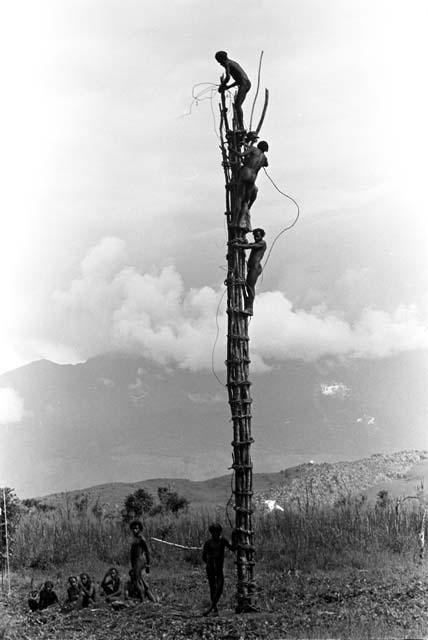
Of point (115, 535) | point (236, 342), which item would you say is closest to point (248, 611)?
point (236, 342)

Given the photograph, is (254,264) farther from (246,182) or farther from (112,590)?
(112,590)

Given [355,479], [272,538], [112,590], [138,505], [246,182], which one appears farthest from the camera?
[355,479]

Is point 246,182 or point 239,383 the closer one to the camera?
point 239,383

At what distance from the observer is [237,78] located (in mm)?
10641

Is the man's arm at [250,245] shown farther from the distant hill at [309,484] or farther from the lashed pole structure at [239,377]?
the distant hill at [309,484]

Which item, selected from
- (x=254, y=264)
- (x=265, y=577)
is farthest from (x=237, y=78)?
(x=265, y=577)

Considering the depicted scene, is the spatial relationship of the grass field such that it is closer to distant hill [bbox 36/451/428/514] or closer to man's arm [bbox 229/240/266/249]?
man's arm [bbox 229/240/266/249]

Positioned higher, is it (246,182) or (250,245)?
(246,182)

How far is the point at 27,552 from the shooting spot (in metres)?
16.8

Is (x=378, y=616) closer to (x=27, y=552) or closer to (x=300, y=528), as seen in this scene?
(x=300, y=528)

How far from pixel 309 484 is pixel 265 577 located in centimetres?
1917

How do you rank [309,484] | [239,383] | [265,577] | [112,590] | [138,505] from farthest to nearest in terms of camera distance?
[309,484]
[138,505]
[265,577]
[112,590]
[239,383]

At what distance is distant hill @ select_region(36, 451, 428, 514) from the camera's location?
3103 cm

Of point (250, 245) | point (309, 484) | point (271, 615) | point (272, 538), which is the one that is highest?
point (250, 245)
